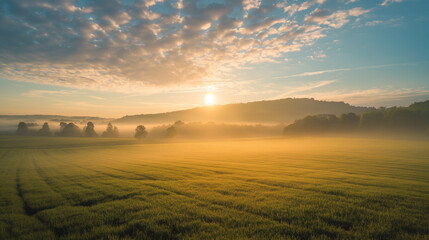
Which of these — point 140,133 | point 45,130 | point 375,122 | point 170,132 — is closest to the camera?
point 375,122

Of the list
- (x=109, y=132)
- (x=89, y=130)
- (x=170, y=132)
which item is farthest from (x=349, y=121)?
(x=89, y=130)

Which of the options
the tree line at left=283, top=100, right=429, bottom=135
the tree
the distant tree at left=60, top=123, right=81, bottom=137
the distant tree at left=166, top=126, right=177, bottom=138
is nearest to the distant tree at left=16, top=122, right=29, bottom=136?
the distant tree at left=60, top=123, right=81, bottom=137

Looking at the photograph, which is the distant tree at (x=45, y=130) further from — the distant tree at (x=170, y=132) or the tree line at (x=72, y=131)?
the distant tree at (x=170, y=132)

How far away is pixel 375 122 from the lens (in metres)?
95.1

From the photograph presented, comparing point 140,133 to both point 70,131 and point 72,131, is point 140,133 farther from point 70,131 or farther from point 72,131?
point 70,131

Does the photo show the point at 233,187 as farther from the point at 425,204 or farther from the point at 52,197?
the point at 52,197

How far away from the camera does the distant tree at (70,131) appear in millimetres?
146750

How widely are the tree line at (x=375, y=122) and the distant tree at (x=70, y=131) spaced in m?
156

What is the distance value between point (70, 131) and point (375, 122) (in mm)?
198836

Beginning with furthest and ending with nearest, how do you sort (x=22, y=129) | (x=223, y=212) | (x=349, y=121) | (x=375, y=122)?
(x=22, y=129) < (x=349, y=121) < (x=375, y=122) < (x=223, y=212)

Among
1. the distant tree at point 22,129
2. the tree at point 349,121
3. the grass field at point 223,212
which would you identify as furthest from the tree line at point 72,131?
the tree at point 349,121

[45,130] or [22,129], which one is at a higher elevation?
[22,129]

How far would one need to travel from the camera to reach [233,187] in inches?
472

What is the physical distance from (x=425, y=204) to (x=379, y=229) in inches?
199
